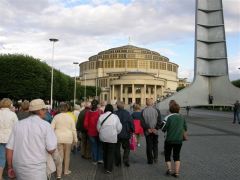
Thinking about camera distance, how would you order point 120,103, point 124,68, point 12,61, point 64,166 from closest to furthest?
point 64,166 < point 120,103 < point 12,61 < point 124,68

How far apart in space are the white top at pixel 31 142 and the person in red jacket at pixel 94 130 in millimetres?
5715

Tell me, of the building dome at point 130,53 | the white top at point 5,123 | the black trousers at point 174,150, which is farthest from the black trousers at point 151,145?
the building dome at point 130,53

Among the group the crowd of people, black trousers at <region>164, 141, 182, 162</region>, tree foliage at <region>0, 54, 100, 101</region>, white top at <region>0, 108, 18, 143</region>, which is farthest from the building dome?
white top at <region>0, 108, 18, 143</region>

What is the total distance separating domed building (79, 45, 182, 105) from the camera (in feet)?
409

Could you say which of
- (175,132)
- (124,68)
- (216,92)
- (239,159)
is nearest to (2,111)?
(175,132)

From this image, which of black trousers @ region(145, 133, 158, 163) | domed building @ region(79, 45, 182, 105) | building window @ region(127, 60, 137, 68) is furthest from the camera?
building window @ region(127, 60, 137, 68)

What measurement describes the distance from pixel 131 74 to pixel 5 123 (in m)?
117

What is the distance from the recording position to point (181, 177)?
8.53 metres

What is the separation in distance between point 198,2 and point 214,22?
2958mm

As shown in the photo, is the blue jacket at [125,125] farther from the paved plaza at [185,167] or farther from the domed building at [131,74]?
the domed building at [131,74]

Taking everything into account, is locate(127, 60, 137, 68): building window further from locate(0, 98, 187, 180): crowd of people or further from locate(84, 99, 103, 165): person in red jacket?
locate(84, 99, 103, 165): person in red jacket

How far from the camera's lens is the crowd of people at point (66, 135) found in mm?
4691

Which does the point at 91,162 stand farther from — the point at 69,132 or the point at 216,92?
the point at 216,92

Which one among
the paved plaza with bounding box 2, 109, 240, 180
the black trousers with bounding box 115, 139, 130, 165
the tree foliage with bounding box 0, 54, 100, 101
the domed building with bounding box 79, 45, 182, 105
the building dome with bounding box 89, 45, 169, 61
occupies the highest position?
the building dome with bounding box 89, 45, 169, 61
